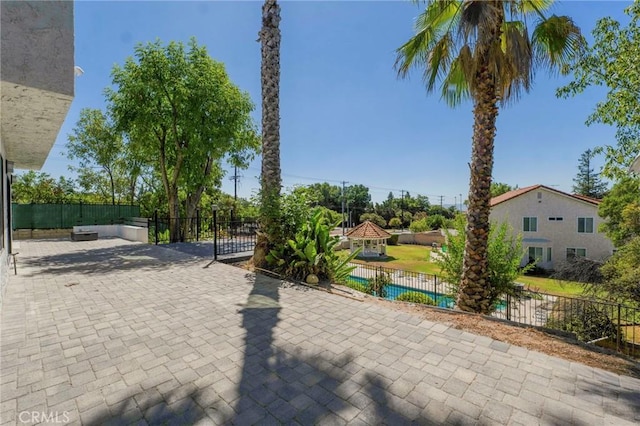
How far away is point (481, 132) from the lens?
6336 mm

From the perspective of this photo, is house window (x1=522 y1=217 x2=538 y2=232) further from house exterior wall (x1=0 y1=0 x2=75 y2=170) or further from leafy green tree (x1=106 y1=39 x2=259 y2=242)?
house exterior wall (x1=0 y1=0 x2=75 y2=170)

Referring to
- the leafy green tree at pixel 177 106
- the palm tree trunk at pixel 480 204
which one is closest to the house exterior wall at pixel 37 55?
the palm tree trunk at pixel 480 204

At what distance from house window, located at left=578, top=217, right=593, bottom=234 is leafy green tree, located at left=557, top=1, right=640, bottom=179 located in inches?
717

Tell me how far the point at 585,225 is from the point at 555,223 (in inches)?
75.8

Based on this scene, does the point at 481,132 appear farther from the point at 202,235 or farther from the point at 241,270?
the point at 202,235

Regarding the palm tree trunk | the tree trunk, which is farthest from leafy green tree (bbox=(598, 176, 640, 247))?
the tree trunk

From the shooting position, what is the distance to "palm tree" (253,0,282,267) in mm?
8016

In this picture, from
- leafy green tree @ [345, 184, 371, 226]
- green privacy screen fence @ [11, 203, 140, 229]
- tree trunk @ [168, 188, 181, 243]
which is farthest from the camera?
leafy green tree @ [345, 184, 371, 226]

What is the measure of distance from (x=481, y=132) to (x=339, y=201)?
6356 centimetres

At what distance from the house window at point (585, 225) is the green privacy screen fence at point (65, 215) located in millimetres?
34953

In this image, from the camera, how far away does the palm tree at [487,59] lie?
19.7ft

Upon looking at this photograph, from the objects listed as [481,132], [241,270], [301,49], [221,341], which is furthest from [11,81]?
[301,49]

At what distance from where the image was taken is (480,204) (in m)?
6.39

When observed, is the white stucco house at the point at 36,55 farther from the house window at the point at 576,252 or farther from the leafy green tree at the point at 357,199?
the leafy green tree at the point at 357,199
